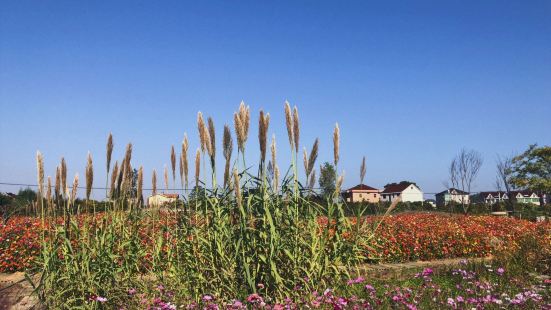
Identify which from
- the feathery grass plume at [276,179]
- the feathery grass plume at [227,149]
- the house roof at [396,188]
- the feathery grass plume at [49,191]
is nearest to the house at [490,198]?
the house roof at [396,188]

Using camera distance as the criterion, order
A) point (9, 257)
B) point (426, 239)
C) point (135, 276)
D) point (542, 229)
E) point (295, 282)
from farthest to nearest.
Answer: point (542, 229) → point (426, 239) → point (9, 257) → point (135, 276) → point (295, 282)

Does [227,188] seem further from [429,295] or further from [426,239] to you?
[426,239]

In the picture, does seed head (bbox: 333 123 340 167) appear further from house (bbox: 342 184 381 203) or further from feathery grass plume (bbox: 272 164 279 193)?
feathery grass plume (bbox: 272 164 279 193)

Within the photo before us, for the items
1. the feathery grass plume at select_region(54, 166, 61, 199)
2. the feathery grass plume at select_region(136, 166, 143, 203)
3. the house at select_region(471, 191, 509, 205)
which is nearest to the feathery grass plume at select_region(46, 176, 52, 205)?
the feathery grass plume at select_region(54, 166, 61, 199)

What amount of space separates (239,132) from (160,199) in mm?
1953

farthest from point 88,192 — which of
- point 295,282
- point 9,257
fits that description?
point 9,257

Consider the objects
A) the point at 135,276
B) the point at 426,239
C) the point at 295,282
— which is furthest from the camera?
the point at 426,239

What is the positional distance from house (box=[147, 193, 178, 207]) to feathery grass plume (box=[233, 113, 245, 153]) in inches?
45.7

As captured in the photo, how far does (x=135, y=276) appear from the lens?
4.39 m

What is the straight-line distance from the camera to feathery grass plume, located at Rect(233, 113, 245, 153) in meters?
3.71

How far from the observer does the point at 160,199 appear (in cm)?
521

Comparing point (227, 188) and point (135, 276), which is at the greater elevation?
point (227, 188)

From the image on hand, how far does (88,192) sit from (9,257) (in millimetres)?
5020

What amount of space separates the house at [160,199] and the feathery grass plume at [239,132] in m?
1.16
